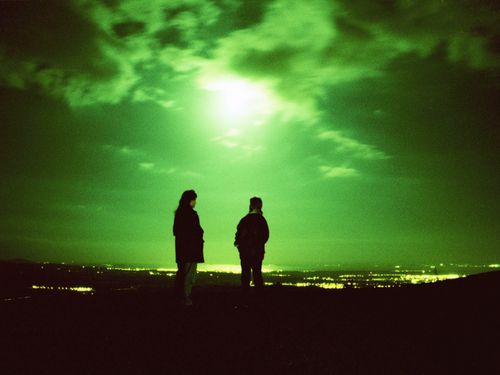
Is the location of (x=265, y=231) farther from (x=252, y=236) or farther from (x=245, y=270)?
(x=245, y=270)

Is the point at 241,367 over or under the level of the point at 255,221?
under

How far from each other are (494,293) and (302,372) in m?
6.70

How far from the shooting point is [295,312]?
32.1 ft

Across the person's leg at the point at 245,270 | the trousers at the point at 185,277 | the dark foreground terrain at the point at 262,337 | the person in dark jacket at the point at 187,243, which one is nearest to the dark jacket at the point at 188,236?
the person in dark jacket at the point at 187,243

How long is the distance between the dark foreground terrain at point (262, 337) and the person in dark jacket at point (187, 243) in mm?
639

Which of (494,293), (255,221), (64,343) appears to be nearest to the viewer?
(64,343)

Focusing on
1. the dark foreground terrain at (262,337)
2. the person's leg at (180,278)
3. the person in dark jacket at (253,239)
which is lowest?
the dark foreground terrain at (262,337)

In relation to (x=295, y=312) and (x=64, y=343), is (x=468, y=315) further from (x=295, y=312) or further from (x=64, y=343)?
(x=64, y=343)

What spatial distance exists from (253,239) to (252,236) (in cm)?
9

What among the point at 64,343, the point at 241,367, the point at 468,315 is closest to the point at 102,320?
the point at 64,343

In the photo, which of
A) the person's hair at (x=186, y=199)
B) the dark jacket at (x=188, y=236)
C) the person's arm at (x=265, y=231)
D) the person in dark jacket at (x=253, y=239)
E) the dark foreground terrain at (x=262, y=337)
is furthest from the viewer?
the person's arm at (x=265, y=231)

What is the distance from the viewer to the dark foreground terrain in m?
5.16

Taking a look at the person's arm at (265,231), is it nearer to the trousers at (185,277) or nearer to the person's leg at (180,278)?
the trousers at (185,277)

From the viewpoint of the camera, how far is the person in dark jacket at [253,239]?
11500mm
